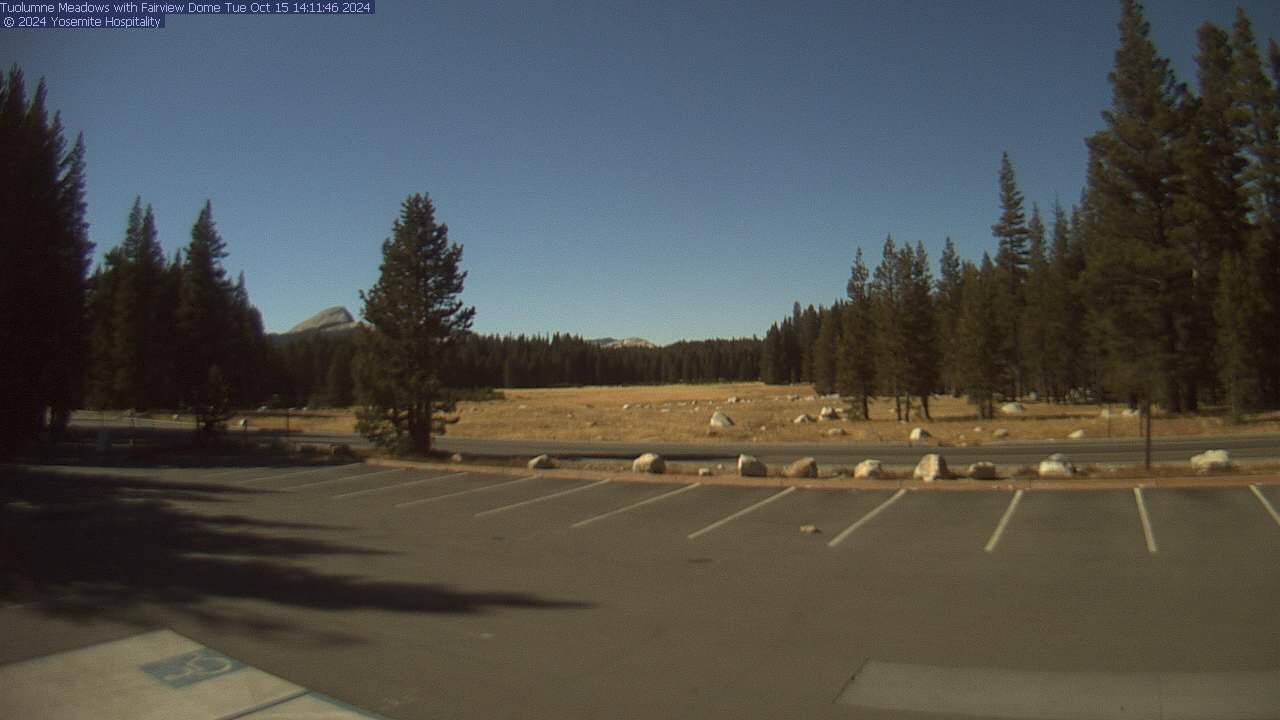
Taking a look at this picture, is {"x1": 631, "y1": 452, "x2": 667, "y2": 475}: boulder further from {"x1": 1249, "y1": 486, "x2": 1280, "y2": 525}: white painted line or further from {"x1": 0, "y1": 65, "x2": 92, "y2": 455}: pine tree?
{"x1": 0, "y1": 65, "x2": 92, "y2": 455}: pine tree

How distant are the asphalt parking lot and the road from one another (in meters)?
9.51

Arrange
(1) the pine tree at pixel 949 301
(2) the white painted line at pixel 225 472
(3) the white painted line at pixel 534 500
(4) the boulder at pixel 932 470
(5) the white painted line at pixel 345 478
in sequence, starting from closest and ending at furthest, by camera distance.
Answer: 1. (3) the white painted line at pixel 534 500
2. (4) the boulder at pixel 932 470
3. (5) the white painted line at pixel 345 478
4. (2) the white painted line at pixel 225 472
5. (1) the pine tree at pixel 949 301

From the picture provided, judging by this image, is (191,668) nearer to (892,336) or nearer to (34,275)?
(34,275)

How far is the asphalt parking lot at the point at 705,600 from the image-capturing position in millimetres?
5477

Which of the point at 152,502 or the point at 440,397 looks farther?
A: the point at 440,397

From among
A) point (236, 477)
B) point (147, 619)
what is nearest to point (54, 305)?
point (236, 477)

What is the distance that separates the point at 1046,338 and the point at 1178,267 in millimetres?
31594

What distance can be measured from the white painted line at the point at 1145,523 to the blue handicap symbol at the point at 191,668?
35.3ft

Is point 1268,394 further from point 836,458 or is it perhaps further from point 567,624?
point 567,624

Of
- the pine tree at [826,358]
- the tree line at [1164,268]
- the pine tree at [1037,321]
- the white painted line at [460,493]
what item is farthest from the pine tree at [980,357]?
the white painted line at [460,493]

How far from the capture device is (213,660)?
621 cm

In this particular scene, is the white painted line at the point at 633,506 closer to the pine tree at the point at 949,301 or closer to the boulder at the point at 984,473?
the boulder at the point at 984,473

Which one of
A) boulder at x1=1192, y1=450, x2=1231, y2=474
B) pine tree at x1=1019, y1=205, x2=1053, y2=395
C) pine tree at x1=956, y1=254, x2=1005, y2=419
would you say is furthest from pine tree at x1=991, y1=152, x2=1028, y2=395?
boulder at x1=1192, y1=450, x2=1231, y2=474

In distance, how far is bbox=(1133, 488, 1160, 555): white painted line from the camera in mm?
9396
